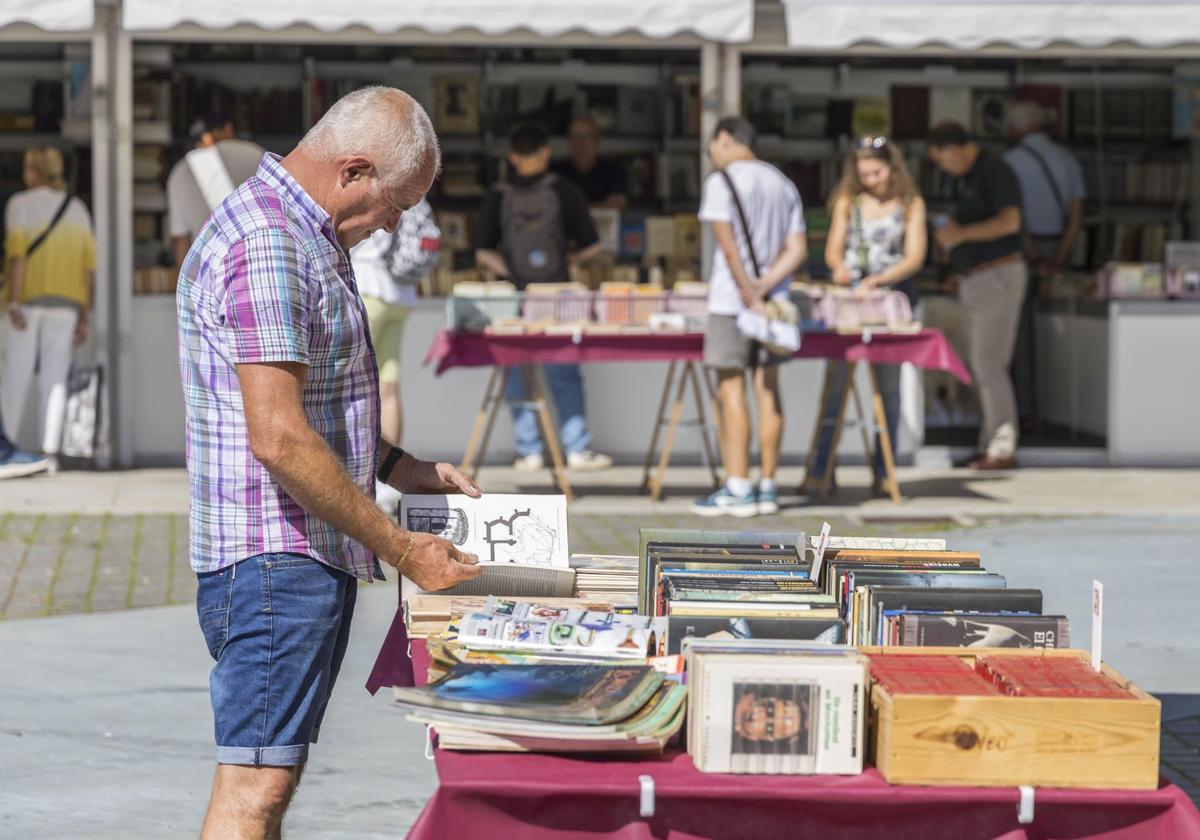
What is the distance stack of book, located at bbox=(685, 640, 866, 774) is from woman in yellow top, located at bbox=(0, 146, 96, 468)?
338 inches

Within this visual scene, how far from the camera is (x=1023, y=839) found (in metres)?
2.82

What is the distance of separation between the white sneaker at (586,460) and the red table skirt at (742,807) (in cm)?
824

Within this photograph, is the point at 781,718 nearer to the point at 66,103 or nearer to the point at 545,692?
the point at 545,692

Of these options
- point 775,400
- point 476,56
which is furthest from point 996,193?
point 476,56

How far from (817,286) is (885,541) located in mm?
6344

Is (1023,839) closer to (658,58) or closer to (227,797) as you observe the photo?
(227,797)

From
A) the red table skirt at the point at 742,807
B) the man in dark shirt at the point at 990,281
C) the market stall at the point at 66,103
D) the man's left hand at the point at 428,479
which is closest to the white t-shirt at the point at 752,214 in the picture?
the man in dark shirt at the point at 990,281

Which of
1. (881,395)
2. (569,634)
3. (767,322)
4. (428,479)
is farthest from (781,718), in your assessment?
(881,395)

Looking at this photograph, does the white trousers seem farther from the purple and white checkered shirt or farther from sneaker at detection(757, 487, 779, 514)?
the purple and white checkered shirt

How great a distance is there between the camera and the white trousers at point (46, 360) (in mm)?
10852

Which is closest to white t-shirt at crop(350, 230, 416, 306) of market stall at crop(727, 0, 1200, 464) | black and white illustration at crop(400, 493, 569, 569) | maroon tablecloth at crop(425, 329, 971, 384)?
maroon tablecloth at crop(425, 329, 971, 384)

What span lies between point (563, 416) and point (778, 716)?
8344mm

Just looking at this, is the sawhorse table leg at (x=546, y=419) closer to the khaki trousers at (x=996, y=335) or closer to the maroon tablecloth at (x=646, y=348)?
the maroon tablecloth at (x=646, y=348)

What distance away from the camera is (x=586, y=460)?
11.1 metres
